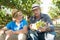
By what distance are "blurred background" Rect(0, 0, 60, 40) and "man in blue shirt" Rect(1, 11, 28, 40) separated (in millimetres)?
55

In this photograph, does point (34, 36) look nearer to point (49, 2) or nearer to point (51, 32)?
point (51, 32)

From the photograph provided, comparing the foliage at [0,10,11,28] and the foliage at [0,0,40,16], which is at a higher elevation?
the foliage at [0,0,40,16]

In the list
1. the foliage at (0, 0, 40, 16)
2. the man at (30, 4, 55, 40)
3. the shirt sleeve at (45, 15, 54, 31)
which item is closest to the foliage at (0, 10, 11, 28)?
the foliage at (0, 0, 40, 16)

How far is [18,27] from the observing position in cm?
278

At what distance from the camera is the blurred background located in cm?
275

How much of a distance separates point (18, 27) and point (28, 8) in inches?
11.0

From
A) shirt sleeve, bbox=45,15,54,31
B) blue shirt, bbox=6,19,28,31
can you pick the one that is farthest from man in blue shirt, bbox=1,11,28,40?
shirt sleeve, bbox=45,15,54,31

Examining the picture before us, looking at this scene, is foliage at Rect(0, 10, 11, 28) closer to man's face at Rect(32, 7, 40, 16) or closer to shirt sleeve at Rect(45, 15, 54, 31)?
man's face at Rect(32, 7, 40, 16)

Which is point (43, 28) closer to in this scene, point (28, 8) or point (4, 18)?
point (28, 8)

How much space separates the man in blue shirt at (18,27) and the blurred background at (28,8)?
0.05 meters

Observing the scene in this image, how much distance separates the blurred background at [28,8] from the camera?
2750mm

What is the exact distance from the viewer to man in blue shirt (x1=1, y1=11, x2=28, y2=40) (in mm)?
2756

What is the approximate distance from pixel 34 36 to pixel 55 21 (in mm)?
338

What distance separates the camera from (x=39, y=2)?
2.76 m
